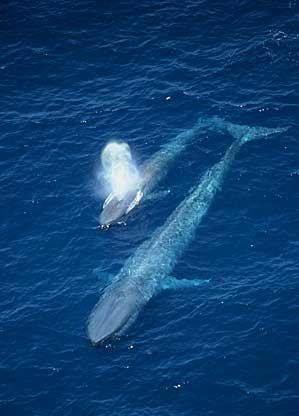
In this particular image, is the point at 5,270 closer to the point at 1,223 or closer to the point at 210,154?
the point at 1,223

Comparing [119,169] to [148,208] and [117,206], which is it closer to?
[117,206]

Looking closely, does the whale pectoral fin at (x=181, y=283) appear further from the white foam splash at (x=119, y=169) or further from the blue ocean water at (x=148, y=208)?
the white foam splash at (x=119, y=169)

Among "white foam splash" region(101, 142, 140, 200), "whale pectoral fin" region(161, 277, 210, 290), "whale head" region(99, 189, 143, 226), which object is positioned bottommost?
"whale pectoral fin" region(161, 277, 210, 290)

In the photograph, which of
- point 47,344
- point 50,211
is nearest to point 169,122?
point 50,211

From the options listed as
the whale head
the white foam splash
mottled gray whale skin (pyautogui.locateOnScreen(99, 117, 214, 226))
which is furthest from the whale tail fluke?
the whale head

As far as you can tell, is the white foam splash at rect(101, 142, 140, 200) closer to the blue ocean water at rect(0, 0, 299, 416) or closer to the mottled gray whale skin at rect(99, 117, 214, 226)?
the mottled gray whale skin at rect(99, 117, 214, 226)

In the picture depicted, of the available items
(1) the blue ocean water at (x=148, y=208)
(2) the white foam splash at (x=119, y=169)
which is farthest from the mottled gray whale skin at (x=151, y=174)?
(1) the blue ocean water at (x=148, y=208)
